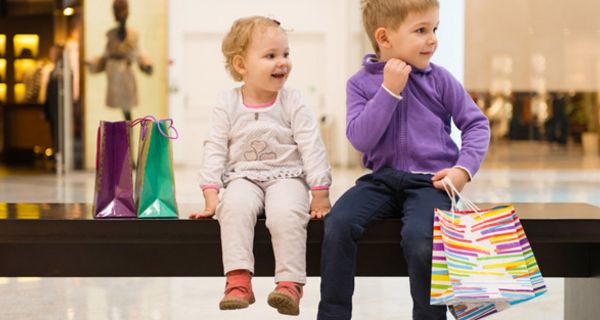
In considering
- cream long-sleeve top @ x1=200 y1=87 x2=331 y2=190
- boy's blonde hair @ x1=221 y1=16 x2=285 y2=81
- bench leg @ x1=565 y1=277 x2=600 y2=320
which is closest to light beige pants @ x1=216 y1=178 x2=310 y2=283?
cream long-sleeve top @ x1=200 y1=87 x2=331 y2=190

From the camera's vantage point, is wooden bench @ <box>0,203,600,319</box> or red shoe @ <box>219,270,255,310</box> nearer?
red shoe @ <box>219,270,255,310</box>

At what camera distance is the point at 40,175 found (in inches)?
530

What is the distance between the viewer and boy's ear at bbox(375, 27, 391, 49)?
270cm

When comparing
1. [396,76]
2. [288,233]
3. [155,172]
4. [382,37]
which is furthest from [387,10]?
[155,172]

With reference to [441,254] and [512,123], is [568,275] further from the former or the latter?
[512,123]

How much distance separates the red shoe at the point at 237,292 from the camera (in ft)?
7.85

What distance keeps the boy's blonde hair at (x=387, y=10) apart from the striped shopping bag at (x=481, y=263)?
616 millimetres

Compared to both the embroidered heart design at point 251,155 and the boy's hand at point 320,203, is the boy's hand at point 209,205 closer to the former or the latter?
the embroidered heart design at point 251,155

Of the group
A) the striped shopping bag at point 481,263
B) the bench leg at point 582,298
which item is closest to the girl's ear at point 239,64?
the striped shopping bag at point 481,263

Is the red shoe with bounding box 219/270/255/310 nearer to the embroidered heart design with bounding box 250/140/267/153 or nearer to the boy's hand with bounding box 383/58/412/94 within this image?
the embroidered heart design with bounding box 250/140/267/153

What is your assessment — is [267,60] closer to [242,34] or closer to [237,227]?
[242,34]

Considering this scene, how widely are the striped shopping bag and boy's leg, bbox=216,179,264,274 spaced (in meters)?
0.53

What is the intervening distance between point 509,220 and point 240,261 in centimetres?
74

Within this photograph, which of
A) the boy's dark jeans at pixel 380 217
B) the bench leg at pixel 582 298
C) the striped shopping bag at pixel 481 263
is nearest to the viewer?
the striped shopping bag at pixel 481 263
